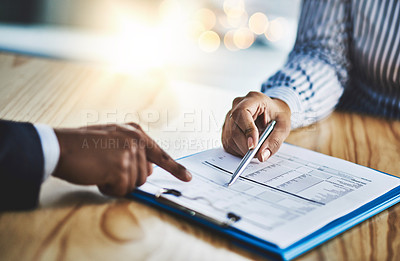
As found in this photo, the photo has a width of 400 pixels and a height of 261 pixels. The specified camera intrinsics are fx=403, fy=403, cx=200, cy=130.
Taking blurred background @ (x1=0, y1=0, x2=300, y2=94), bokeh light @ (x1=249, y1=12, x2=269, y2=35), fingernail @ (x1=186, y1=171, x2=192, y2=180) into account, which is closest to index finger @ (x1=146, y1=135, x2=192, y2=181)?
fingernail @ (x1=186, y1=171, x2=192, y2=180)

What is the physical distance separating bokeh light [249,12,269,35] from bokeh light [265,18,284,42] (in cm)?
2

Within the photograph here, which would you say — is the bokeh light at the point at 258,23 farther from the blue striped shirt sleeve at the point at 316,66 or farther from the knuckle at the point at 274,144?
the knuckle at the point at 274,144

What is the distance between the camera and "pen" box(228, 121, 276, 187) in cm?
59

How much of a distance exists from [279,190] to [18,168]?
13.1 inches

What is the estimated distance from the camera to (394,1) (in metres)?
1.03

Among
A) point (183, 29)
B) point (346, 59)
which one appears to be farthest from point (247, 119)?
point (183, 29)

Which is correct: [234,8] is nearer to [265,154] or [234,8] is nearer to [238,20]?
[238,20]

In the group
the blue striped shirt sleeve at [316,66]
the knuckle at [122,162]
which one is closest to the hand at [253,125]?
the blue striped shirt sleeve at [316,66]

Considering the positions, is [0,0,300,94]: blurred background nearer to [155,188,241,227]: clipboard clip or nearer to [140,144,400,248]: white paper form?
[140,144,400,248]: white paper form

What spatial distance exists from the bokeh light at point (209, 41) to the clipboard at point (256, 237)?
5.59ft

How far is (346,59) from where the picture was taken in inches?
43.4

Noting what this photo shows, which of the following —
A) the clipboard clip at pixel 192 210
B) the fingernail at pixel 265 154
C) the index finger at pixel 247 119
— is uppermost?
the index finger at pixel 247 119

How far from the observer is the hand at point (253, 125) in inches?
26.3

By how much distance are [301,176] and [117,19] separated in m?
Answer: 1.71
